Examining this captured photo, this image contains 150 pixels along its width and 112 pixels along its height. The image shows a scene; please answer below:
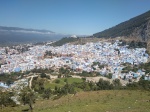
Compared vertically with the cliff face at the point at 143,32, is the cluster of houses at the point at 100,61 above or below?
below

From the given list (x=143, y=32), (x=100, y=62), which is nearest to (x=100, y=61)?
(x=100, y=62)

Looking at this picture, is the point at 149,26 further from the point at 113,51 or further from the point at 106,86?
the point at 106,86

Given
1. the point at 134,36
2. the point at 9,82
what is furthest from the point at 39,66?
the point at 134,36

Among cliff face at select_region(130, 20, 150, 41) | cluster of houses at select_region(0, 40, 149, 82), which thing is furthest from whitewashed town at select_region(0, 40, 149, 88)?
cliff face at select_region(130, 20, 150, 41)

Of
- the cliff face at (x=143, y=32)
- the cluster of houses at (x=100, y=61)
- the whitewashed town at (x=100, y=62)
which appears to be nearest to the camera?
the whitewashed town at (x=100, y=62)

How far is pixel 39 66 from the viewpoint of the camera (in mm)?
85750

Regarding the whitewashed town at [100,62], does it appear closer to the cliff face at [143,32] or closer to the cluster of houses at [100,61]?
the cluster of houses at [100,61]

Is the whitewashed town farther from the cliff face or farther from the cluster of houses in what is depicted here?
Answer: the cliff face

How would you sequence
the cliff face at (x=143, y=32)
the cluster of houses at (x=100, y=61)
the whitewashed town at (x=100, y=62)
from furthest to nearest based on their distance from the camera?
the cliff face at (x=143, y=32)
the cluster of houses at (x=100, y=61)
the whitewashed town at (x=100, y=62)

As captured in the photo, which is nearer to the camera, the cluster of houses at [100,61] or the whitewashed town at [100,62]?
the whitewashed town at [100,62]

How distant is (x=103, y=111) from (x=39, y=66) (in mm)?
71999

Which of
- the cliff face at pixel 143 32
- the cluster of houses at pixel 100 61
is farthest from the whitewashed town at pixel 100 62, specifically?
the cliff face at pixel 143 32

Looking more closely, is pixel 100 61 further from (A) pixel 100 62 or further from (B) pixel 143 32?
(B) pixel 143 32

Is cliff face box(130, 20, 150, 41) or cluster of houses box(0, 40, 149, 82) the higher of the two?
cliff face box(130, 20, 150, 41)
